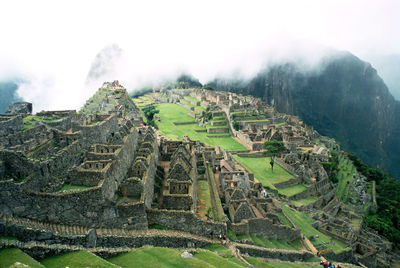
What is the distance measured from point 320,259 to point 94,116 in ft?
95.4

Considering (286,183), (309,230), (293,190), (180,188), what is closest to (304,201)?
(293,190)

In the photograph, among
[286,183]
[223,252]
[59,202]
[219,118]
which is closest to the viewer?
[59,202]

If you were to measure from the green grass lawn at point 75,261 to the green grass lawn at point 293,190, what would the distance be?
4121cm

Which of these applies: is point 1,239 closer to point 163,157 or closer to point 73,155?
point 73,155

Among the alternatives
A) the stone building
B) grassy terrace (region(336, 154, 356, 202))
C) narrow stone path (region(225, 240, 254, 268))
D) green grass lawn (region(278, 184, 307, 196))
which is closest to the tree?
green grass lawn (region(278, 184, 307, 196))

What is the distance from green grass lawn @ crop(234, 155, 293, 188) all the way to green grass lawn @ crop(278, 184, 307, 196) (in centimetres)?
183

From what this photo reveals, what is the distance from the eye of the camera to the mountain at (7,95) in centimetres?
4003

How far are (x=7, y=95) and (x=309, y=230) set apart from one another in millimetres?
45046

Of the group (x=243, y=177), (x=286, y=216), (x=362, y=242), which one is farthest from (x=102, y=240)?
(x=362, y=242)

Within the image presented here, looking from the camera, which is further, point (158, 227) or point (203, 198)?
point (203, 198)

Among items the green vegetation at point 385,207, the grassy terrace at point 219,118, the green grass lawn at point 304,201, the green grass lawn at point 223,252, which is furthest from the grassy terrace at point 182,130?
the green grass lawn at point 223,252

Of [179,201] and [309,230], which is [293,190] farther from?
[179,201]

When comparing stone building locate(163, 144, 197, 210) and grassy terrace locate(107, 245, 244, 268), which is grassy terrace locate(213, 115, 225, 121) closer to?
stone building locate(163, 144, 197, 210)

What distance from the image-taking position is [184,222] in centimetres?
2306
